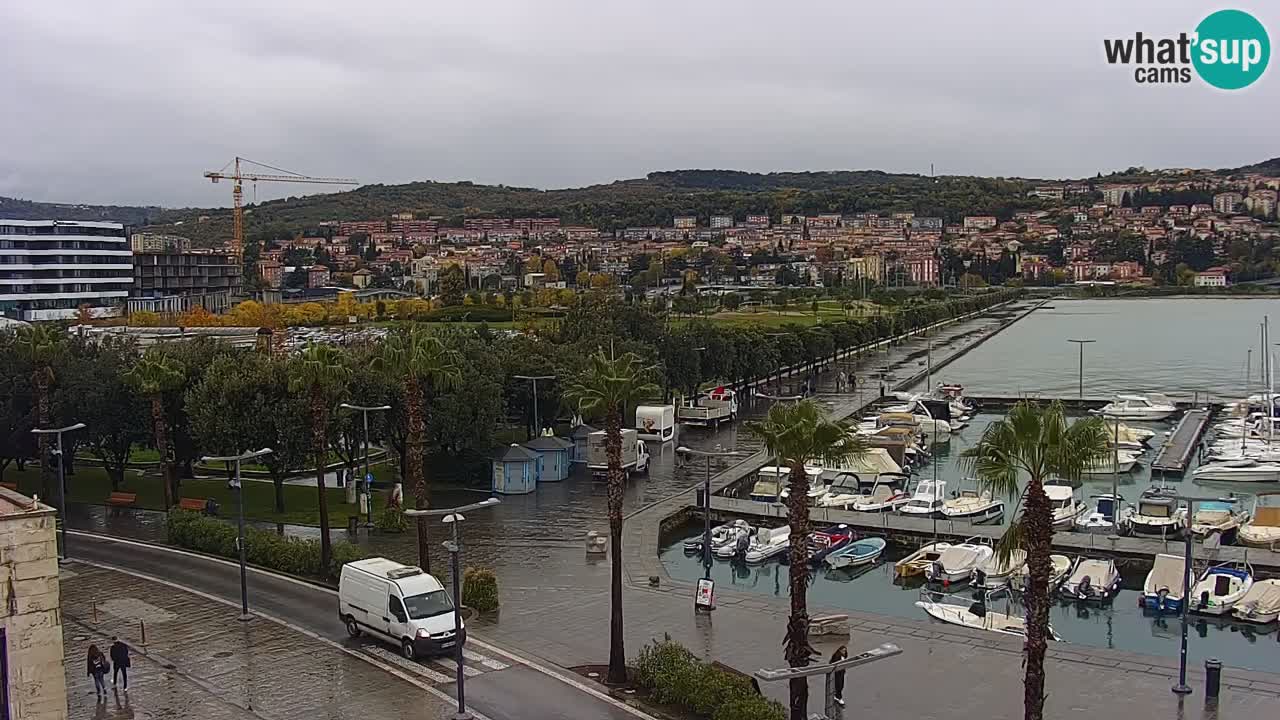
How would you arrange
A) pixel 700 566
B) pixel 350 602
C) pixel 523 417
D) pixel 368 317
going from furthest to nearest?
pixel 368 317
pixel 523 417
pixel 700 566
pixel 350 602

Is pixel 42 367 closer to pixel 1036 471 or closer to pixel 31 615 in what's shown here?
pixel 31 615

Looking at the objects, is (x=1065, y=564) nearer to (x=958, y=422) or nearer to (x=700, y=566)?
(x=700, y=566)

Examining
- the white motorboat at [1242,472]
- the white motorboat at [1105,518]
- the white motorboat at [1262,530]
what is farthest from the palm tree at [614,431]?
the white motorboat at [1242,472]

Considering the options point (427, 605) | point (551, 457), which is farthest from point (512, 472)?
point (427, 605)

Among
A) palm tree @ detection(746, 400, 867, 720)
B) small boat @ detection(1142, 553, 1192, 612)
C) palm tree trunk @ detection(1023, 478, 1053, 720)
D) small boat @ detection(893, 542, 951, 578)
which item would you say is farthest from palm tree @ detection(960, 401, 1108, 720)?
small boat @ detection(893, 542, 951, 578)

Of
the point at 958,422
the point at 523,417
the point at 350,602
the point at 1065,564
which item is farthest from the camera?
the point at 958,422

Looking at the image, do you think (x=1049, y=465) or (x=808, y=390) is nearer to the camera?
(x=1049, y=465)

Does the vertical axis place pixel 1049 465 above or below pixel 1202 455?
above

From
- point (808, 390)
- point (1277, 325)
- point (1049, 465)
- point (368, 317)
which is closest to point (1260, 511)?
point (1049, 465)
